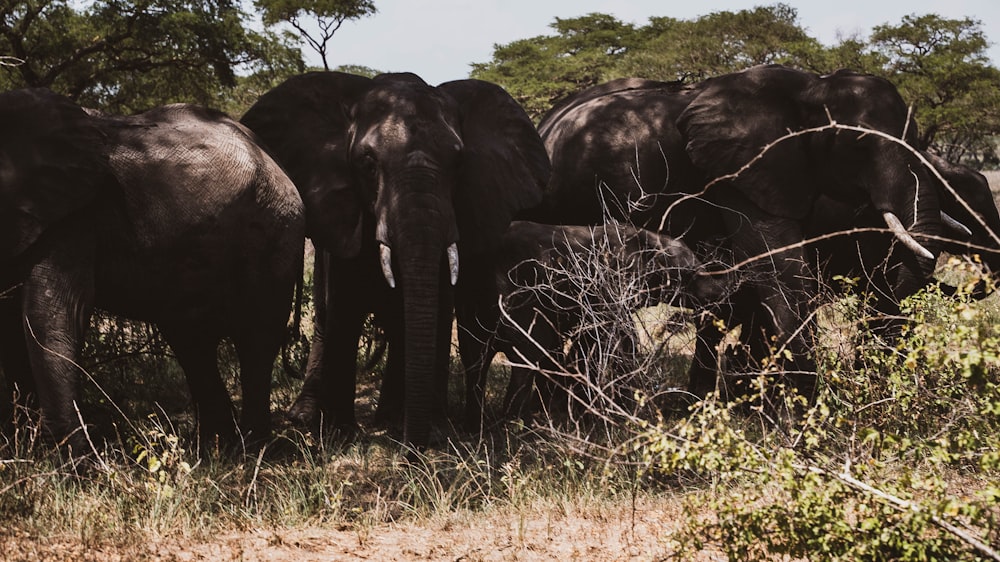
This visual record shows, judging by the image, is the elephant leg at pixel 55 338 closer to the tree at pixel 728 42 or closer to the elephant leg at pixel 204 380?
the elephant leg at pixel 204 380

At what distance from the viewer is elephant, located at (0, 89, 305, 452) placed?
594 cm

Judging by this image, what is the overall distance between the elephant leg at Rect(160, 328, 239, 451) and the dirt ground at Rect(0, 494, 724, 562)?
2221 mm

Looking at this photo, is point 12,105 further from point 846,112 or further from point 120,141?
point 846,112

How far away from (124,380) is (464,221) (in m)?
3.10

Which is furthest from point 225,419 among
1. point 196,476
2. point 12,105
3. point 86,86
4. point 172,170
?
point 86,86

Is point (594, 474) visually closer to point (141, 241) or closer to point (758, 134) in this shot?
point (141, 241)

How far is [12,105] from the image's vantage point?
612cm

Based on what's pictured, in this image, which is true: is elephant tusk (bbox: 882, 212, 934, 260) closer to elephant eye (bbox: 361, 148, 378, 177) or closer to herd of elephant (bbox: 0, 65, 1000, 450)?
herd of elephant (bbox: 0, 65, 1000, 450)

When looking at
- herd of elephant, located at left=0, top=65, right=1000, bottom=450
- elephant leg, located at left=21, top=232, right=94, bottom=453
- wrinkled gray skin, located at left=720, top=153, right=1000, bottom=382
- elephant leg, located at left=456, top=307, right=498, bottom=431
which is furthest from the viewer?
wrinkled gray skin, located at left=720, top=153, right=1000, bottom=382

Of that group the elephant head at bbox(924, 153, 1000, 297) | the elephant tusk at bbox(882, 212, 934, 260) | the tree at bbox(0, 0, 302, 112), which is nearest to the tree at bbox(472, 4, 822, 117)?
the tree at bbox(0, 0, 302, 112)

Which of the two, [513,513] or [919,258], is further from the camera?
[919,258]

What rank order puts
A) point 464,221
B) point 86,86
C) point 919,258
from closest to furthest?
point 464,221, point 919,258, point 86,86

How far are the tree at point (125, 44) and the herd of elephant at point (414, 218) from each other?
6349 millimetres

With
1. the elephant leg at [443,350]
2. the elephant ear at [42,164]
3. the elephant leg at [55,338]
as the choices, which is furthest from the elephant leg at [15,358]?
the elephant leg at [443,350]
